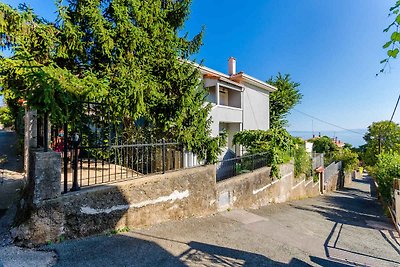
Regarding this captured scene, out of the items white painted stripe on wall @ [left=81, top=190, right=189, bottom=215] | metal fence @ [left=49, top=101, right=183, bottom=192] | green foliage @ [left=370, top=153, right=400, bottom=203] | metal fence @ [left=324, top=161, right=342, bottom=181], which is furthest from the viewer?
metal fence @ [left=324, top=161, right=342, bottom=181]

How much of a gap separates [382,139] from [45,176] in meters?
37.9

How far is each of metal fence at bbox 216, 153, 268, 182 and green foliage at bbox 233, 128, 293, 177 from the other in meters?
0.41

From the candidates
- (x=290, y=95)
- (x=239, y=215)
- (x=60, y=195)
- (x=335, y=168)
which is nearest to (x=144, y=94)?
(x=60, y=195)

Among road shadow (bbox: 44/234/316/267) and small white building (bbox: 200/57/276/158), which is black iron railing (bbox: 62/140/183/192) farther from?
small white building (bbox: 200/57/276/158)

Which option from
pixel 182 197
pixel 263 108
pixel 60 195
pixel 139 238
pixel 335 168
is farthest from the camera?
pixel 335 168

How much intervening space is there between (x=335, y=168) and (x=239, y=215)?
22.6 m

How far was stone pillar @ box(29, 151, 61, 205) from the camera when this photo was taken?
358 centimetres

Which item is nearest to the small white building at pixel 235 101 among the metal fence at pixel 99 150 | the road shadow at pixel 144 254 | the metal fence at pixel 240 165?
the metal fence at pixel 240 165

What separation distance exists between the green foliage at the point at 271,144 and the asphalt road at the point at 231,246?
159 inches

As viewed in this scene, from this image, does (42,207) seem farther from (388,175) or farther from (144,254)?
(388,175)

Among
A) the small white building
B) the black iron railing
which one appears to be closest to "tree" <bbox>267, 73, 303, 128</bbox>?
the small white building

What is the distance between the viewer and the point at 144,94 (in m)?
7.36

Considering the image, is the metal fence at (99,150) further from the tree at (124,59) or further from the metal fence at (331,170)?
the metal fence at (331,170)

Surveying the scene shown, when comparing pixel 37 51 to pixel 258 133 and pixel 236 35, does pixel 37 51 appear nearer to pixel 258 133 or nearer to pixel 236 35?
→ pixel 258 133
